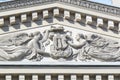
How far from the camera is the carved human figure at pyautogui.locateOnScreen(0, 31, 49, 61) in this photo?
53.5 feet

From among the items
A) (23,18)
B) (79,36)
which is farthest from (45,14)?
(79,36)

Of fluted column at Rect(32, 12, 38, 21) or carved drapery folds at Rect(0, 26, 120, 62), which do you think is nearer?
carved drapery folds at Rect(0, 26, 120, 62)

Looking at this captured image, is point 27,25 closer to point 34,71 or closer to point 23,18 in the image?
point 23,18

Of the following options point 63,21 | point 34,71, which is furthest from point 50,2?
point 34,71

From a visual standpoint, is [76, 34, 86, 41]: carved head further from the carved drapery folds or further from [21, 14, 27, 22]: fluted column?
[21, 14, 27, 22]: fluted column

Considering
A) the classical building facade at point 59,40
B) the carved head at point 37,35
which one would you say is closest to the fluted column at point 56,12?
the classical building facade at point 59,40

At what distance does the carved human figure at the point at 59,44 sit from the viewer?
16.4 meters

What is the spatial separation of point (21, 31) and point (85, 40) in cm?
174

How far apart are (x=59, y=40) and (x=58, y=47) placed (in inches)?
8.9

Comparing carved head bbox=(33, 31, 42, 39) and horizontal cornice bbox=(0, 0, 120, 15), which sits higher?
horizontal cornice bbox=(0, 0, 120, 15)

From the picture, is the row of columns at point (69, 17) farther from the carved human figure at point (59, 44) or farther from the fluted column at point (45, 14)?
the carved human figure at point (59, 44)

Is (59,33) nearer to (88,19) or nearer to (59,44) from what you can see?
(59,44)

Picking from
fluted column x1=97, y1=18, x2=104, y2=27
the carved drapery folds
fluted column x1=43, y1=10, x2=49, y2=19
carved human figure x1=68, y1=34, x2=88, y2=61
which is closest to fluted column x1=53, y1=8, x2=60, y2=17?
fluted column x1=43, y1=10, x2=49, y2=19

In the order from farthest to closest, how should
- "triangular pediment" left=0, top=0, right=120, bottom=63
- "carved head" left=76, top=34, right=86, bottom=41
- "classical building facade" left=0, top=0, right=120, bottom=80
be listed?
"carved head" left=76, top=34, right=86, bottom=41 → "triangular pediment" left=0, top=0, right=120, bottom=63 → "classical building facade" left=0, top=0, right=120, bottom=80
